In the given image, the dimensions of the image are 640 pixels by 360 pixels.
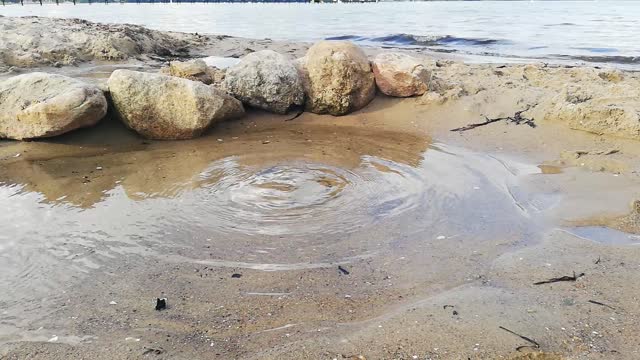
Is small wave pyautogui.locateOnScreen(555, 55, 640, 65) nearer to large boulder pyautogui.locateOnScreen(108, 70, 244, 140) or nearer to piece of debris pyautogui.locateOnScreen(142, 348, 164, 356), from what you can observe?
large boulder pyautogui.locateOnScreen(108, 70, 244, 140)

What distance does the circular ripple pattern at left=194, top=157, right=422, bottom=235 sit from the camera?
A: 143 inches

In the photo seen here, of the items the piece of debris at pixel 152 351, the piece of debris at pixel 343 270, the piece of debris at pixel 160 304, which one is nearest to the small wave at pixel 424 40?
the piece of debris at pixel 343 270

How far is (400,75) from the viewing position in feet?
22.7

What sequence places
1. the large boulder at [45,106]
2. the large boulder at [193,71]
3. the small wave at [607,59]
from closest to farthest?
the large boulder at [45,106] < the large boulder at [193,71] < the small wave at [607,59]

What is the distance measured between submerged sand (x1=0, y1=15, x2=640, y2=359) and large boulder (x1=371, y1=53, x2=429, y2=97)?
3.30 feet

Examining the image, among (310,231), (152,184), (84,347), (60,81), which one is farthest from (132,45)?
(84,347)

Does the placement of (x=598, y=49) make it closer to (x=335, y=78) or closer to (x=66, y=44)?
(x=335, y=78)

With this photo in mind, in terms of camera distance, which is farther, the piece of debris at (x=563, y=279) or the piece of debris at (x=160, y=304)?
the piece of debris at (x=563, y=279)

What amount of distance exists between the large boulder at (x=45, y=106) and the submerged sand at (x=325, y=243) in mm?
205

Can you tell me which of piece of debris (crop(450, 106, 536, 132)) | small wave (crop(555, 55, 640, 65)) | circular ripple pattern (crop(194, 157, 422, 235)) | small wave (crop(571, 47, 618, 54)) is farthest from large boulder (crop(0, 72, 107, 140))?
small wave (crop(571, 47, 618, 54))

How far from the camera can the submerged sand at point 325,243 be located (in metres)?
2.26

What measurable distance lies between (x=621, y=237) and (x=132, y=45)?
9906 mm

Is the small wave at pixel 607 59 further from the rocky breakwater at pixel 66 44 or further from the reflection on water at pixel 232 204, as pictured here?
the rocky breakwater at pixel 66 44

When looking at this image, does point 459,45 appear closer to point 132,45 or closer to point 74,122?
point 132,45
